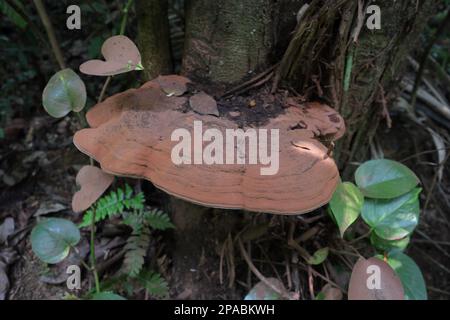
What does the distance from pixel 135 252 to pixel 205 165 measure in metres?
0.74

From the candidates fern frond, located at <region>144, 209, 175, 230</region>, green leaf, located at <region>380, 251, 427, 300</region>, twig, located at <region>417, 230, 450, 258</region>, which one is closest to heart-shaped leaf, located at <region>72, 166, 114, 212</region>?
fern frond, located at <region>144, 209, 175, 230</region>

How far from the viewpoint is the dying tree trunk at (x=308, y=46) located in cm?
129

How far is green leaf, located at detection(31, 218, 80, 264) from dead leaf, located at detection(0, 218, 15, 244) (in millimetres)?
454

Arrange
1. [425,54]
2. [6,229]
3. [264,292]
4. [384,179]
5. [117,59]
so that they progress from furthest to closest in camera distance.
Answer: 1. [425,54]
2. [6,229]
3. [264,292]
4. [384,179]
5. [117,59]

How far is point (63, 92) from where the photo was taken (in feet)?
4.30

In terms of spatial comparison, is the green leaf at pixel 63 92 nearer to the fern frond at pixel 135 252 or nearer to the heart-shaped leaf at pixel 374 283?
the fern frond at pixel 135 252

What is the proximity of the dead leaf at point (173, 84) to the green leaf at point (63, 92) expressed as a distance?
0.27 meters

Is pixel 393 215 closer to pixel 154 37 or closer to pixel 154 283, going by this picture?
pixel 154 283

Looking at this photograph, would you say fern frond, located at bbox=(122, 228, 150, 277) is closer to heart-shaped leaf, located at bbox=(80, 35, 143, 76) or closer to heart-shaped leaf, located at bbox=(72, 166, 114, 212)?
heart-shaped leaf, located at bbox=(72, 166, 114, 212)

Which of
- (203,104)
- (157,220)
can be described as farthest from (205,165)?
(157,220)

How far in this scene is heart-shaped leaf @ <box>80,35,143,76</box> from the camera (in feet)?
3.92

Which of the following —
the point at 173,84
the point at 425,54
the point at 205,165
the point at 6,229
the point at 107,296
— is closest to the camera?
the point at 205,165

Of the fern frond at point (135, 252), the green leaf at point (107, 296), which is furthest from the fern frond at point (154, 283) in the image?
the green leaf at point (107, 296)
